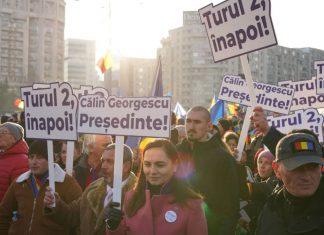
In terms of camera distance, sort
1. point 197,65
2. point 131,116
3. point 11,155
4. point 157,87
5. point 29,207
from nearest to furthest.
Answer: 1. point 131,116
2. point 29,207
3. point 11,155
4. point 157,87
5. point 197,65

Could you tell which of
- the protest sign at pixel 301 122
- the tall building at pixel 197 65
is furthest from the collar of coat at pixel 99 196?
the tall building at pixel 197 65

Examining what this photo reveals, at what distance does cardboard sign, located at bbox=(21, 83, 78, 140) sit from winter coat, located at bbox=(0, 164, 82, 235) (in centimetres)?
33

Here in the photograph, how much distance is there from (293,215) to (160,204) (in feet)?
3.15

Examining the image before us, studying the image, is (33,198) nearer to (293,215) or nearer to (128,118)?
(128,118)

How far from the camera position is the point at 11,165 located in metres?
5.22

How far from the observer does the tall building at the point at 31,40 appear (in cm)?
9431

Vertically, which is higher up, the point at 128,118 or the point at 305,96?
the point at 305,96

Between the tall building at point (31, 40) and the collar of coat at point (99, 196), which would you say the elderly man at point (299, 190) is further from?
→ the tall building at point (31, 40)

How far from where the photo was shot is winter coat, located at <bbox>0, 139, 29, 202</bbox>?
5.14 meters

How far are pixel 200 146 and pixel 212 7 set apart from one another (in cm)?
162

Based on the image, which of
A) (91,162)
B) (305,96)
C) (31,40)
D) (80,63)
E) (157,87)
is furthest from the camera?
(80,63)

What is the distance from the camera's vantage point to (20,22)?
95.8 meters

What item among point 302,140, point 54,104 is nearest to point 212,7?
point 54,104

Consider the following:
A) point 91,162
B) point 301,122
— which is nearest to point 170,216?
point 91,162
